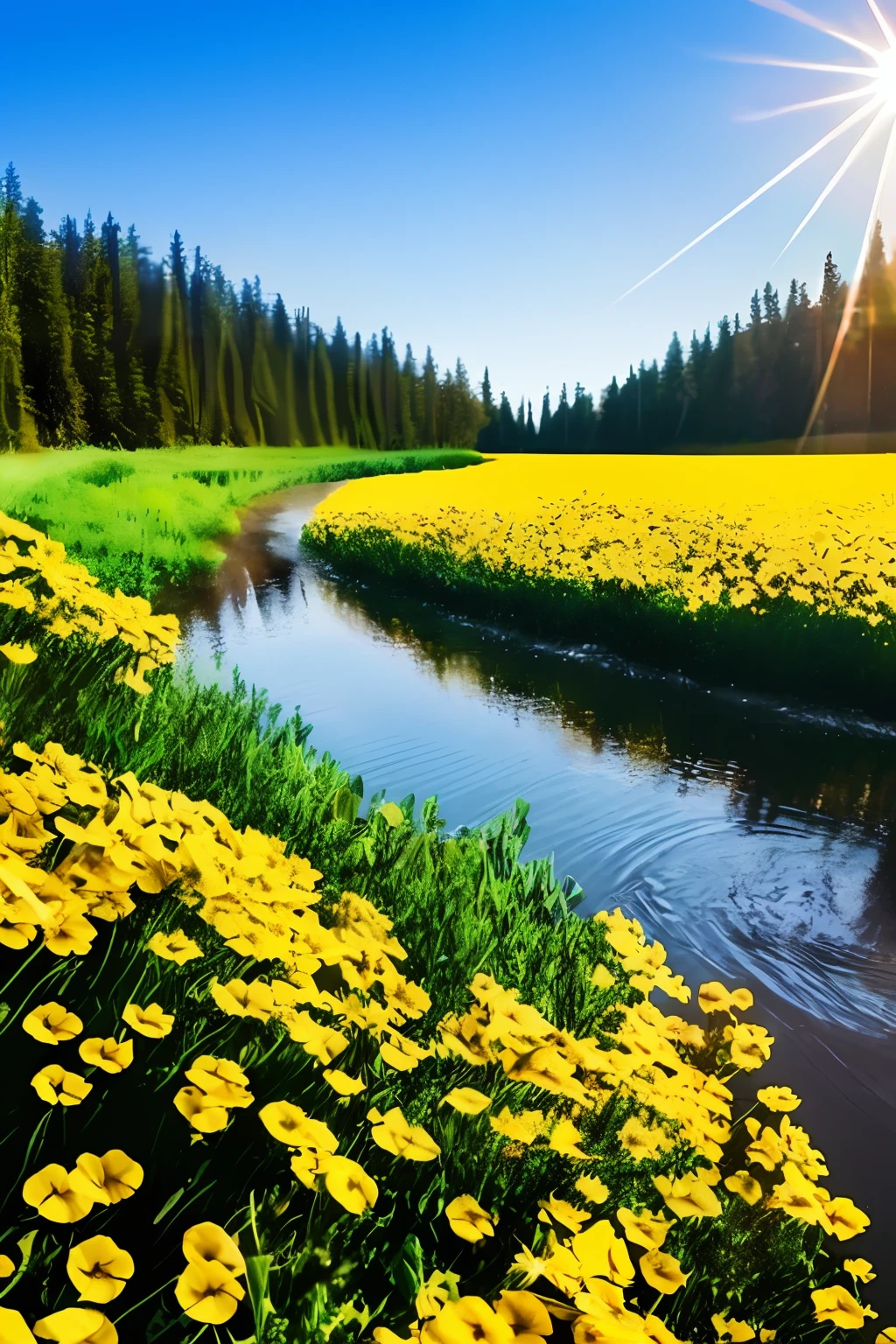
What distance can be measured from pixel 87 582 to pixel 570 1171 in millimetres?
2940

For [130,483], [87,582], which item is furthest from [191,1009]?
[130,483]

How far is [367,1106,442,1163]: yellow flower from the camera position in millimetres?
1452

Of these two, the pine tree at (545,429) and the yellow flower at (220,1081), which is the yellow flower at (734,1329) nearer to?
the yellow flower at (220,1081)

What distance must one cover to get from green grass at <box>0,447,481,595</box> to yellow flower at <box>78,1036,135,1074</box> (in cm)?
844

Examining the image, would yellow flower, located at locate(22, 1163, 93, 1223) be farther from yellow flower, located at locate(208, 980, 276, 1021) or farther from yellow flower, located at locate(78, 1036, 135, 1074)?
yellow flower, located at locate(208, 980, 276, 1021)

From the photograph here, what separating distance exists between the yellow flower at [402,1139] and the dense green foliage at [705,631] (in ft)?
24.0

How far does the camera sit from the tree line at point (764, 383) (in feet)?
90.2

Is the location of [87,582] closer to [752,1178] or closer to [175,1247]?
[175,1247]

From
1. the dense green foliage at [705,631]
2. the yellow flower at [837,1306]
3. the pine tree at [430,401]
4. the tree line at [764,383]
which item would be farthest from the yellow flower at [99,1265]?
the tree line at [764,383]

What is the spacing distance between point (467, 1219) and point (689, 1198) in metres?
0.45

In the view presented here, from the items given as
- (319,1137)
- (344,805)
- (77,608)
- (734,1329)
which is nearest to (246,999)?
(319,1137)

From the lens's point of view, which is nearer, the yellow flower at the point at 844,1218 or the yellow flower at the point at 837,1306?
the yellow flower at the point at 837,1306

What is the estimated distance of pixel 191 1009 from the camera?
1.78m

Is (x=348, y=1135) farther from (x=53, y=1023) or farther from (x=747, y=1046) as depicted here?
(x=747, y=1046)
